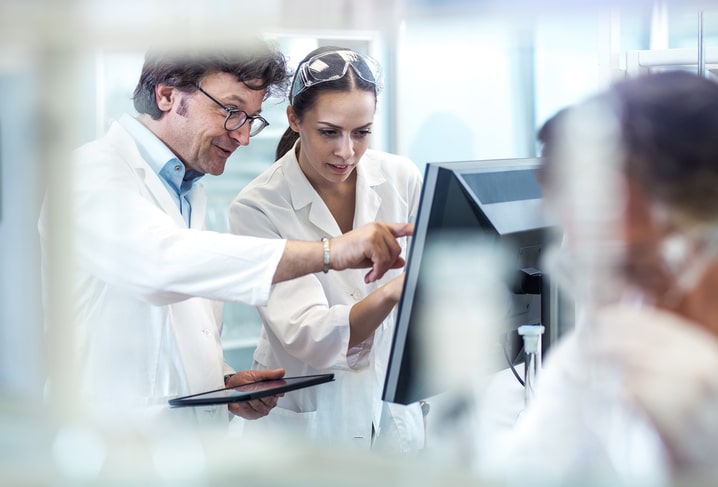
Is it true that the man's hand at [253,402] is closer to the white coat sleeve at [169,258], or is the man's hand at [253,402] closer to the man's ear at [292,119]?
the white coat sleeve at [169,258]

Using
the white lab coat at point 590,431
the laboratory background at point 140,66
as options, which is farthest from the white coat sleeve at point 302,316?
the white lab coat at point 590,431

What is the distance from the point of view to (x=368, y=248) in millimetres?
1333

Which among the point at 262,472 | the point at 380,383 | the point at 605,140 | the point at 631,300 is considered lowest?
Answer: the point at 380,383

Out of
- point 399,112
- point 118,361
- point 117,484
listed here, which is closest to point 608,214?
point 117,484

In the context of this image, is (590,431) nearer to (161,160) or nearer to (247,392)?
(247,392)

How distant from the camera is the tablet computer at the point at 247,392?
112 cm

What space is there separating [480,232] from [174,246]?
481 mm

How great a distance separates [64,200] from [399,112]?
6.21ft

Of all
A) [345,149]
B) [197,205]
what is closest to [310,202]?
[345,149]

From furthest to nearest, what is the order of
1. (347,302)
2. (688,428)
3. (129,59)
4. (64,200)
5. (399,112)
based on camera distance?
(399,112)
(347,302)
(129,59)
(64,200)
(688,428)

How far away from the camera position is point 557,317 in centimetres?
77

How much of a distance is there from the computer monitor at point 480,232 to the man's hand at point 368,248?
0.27 m

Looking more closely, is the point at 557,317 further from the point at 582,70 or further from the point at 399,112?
the point at 399,112

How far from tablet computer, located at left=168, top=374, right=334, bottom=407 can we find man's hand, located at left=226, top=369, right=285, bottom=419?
0.02m
